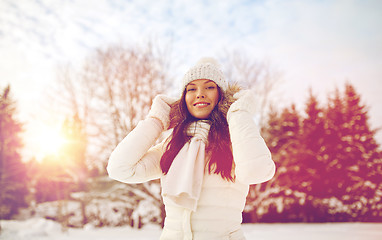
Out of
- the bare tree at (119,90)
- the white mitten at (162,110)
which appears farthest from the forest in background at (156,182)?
the white mitten at (162,110)

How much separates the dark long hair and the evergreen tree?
628 inches

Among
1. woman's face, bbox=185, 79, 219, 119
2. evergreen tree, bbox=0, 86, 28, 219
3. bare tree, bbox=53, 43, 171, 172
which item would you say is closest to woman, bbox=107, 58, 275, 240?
woman's face, bbox=185, 79, 219, 119

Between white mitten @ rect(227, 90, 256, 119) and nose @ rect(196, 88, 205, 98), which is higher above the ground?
nose @ rect(196, 88, 205, 98)

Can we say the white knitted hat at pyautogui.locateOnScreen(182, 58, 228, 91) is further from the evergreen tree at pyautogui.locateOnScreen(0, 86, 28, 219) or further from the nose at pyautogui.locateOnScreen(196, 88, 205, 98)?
the evergreen tree at pyautogui.locateOnScreen(0, 86, 28, 219)

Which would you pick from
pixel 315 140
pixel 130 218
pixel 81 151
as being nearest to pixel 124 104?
pixel 81 151

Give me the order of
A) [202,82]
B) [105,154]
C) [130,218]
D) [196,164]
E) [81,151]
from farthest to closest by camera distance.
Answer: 1. [130,218]
2. [81,151]
3. [105,154]
4. [202,82]
5. [196,164]

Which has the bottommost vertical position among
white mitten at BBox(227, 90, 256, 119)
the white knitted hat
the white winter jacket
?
the white winter jacket

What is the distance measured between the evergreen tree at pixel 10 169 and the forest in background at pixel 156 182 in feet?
0.19

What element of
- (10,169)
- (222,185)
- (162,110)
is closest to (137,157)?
(162,110)

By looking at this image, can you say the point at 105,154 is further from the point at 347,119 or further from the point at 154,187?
the point at 347,119

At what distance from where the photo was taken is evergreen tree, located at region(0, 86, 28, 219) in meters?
14.9

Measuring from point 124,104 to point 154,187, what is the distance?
328 centimetres

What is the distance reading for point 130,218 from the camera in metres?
11.3

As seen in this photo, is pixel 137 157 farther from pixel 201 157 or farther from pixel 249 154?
pixel 249 154
